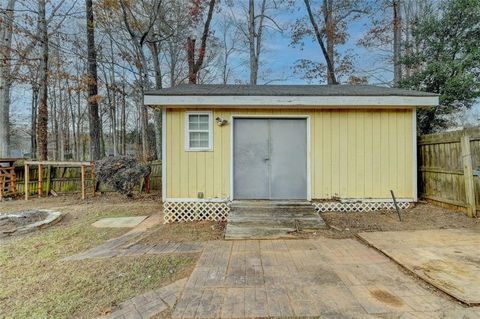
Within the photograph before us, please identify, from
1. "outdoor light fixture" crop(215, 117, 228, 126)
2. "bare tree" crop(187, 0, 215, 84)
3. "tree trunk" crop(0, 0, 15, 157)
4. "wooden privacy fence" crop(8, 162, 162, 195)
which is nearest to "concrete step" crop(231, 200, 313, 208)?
"outdoor light fixture" crop(215, 117, 228, 126)

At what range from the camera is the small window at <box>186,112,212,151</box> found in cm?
609

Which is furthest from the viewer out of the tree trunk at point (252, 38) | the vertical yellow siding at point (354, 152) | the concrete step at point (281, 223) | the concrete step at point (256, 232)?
the tree trunk at point (252, 38)

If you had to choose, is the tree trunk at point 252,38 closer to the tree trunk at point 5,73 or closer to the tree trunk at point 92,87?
the tree trunk at point 92,87

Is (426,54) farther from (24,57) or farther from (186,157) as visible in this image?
(24,57)

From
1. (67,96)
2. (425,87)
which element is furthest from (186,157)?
(67,96)

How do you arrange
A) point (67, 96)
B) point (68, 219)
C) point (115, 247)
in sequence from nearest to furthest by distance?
point (115, 247)
point (68, 219)
point (67, 96)

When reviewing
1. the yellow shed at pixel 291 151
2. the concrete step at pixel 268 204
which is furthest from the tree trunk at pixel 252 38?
the concrete step at pixel 268 204

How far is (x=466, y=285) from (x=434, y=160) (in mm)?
4128

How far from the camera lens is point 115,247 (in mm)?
4434

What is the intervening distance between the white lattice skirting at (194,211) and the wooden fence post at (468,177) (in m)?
4.80

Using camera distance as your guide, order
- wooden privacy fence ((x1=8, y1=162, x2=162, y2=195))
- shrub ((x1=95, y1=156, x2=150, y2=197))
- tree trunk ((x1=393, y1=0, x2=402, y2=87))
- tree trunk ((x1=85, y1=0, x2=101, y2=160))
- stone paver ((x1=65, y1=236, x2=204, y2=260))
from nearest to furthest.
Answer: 1. stone paver ((x1=65, y1=236, x2=204, y2=260))
2. shrub ((x1=95, y1=156, x2=150, y2=197))
3. wooden privacy fence ((x1=8, y1=162, x2=162, y2=195))
4. tree trunk ((x1=85, y1=0, x2=101, y2=160))
5. tree trunk ((x1=393, y1=0, x2=402, y2=87))

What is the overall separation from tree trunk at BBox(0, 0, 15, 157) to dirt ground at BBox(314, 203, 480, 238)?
529 inches

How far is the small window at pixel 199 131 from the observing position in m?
Result: 6.09

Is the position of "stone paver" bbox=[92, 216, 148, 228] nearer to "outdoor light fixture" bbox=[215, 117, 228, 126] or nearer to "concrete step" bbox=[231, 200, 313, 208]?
"concrete step" bbox=[231, 200, 313, 208]
